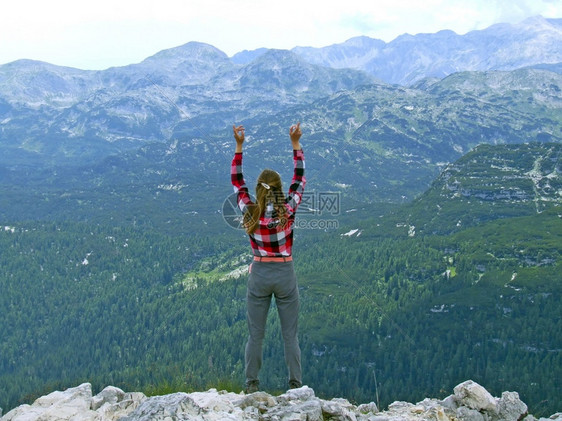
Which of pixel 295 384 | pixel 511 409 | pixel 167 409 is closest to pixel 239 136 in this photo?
pixel 295 384

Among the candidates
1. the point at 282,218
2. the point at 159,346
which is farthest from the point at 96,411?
Result: the point at 159,346

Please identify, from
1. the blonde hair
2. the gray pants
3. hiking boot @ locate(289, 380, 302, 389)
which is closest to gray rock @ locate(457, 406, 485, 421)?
hiking boot @ locate(289, 380, 302, 389)

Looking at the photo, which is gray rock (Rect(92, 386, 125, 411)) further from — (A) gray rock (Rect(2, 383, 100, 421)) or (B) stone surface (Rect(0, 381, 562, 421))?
(A) gray rock (Rect(2, 383, 100, 421))

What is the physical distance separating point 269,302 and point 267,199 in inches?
128

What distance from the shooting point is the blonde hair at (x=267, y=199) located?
15.2 m

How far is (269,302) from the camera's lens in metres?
15.9

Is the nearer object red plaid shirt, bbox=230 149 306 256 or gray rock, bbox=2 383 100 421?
red plaid shirt, bbox=230 149 306 256

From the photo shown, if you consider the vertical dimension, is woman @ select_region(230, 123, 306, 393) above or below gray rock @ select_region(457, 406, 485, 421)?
above

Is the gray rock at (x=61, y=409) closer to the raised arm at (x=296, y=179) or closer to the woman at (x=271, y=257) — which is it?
the woman at (x=271, y=257)

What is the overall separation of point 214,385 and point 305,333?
16209 cm

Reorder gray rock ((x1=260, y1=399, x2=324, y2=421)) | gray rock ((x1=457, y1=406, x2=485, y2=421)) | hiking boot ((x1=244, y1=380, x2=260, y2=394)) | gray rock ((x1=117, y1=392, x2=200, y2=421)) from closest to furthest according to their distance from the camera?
gray rock ((x1=117, y1=392, x2=200, y2=421)), gray rock ((x1=260, y1=399, x2=324, y2=421)), hiking boot ((x1=244, y1=380, x2=260, y2=394)), gray rock ((x1=457, y1=406, x2=485, y2=421))

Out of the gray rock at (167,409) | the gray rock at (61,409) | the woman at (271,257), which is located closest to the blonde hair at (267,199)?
the woman at (271,257)

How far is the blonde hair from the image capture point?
1517 centimetres

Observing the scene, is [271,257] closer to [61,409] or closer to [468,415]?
[61,409]
